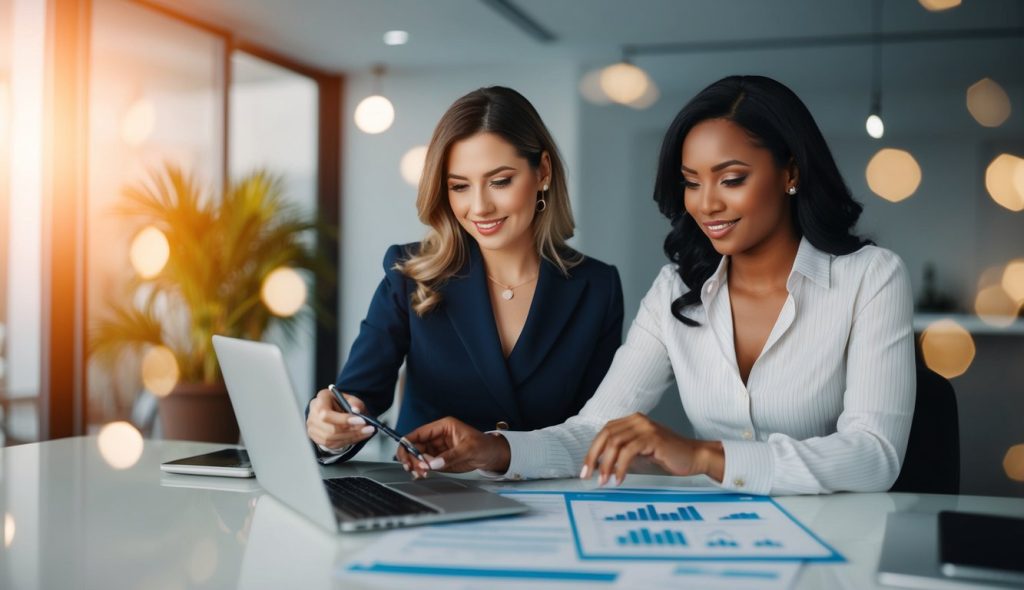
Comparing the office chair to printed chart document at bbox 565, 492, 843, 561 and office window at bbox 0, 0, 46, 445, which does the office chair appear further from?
office window at bbox 0, 0, 46, 445

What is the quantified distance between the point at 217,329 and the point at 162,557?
421 centimetres

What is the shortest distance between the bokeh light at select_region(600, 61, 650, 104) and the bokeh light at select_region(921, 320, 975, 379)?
8.34 ft

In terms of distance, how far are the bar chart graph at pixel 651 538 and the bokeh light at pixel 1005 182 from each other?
5376 mm

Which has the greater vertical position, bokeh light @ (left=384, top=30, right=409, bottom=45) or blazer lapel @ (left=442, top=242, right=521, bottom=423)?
bokeh light @ (left=384, top=30, right=409, bottom=45)

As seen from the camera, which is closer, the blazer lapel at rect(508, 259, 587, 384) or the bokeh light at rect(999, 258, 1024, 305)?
the blazer lapel at rect(508, 259, 587, 384)

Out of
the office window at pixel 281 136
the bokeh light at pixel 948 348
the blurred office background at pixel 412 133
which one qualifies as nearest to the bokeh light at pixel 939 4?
the blurred office background at pixel 412 133

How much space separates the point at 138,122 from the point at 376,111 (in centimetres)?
236

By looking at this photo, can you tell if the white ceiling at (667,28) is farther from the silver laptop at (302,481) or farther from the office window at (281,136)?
the silver laptop at (302,481)

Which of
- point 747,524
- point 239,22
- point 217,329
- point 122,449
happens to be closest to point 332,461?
point 122,449

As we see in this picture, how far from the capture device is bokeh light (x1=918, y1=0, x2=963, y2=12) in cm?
551

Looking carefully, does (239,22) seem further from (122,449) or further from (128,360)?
(122,449)

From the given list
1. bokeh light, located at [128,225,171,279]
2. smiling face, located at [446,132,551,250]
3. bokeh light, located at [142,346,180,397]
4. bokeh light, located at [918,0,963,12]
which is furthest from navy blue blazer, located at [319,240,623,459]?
bokeh light, located at [918,0,963,12]

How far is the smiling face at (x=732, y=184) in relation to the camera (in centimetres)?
174

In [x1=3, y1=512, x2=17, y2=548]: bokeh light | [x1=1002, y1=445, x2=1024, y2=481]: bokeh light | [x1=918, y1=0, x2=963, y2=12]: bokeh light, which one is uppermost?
[x1=918, y1=0, x2=963, y2=12]: bokeh light
